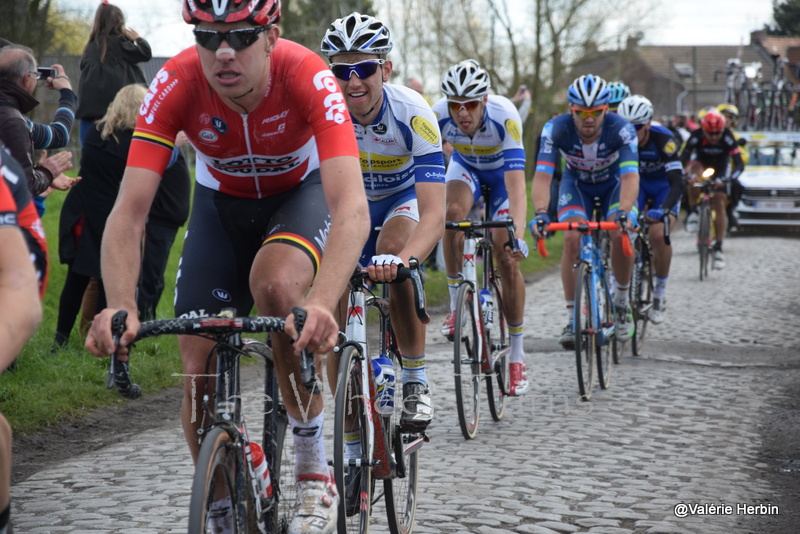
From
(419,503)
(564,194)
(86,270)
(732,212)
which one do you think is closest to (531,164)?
(732,212)

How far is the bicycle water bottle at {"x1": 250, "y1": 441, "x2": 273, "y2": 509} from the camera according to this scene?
3.19 metres

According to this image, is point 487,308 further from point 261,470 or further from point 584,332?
point 261,470

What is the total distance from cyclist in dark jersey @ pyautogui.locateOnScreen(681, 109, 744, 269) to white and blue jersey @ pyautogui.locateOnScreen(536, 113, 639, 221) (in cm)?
753

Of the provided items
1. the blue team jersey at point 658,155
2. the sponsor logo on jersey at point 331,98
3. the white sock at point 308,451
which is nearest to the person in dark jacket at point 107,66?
the sponsor logo on jersey at point 331,98

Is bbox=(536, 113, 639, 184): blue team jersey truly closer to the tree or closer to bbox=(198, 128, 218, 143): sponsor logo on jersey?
bbox=(198, 128, 218, 143): sponsor logo on jersey

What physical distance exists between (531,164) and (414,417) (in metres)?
30.2

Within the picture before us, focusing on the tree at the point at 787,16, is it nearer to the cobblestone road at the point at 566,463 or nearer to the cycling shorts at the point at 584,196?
the cobblestone road at the point at 566,463

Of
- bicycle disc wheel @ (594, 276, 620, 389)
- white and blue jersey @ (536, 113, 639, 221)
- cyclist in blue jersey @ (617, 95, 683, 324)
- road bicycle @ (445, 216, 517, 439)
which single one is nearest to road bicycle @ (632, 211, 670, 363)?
cyclist in blue jersey @ (617, 95, 683, 324)

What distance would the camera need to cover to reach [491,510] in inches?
189

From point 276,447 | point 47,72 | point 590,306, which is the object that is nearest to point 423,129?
point 276,447

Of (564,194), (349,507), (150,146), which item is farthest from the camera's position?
(564,194)

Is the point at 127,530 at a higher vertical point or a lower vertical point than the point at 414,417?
lower

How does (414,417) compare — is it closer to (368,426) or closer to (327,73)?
(368,426)

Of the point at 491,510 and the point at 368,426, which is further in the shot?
the point at 491,510
